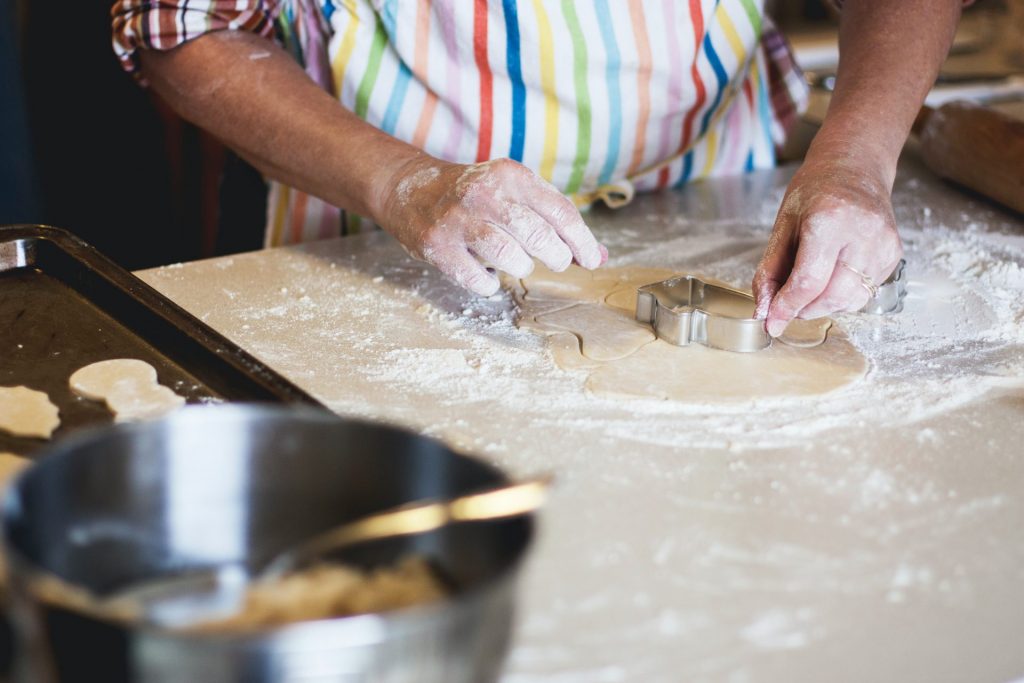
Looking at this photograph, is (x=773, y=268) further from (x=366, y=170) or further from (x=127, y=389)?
(x=127, y=389)

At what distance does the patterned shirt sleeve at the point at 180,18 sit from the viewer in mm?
1415

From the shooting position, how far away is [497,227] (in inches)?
45.6

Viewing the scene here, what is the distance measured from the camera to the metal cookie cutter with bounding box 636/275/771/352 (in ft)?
3.80

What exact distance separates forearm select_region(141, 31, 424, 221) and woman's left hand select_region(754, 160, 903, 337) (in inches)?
17.0

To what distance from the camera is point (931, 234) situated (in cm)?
150

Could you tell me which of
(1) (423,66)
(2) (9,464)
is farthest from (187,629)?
(1) (423,66)

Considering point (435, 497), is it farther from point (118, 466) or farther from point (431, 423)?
point (431, 423)

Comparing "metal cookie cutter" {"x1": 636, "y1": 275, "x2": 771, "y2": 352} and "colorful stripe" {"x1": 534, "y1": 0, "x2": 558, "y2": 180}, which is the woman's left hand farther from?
"colorful stripe" {"x1": 534, "y1": 0, "x2": 558, "y2": 180}

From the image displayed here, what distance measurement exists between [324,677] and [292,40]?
1.26m

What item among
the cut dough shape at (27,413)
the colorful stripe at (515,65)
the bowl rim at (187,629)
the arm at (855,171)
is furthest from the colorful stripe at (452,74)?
the bowl rim at (187,629)

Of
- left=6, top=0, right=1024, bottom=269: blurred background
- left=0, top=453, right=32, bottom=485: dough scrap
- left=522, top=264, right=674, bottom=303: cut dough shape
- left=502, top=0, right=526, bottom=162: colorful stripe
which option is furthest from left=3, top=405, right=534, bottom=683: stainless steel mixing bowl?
left=6, top=0, right=1024, bottom=269: blurred background

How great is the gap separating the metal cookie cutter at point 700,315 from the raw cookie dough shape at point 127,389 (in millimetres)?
500

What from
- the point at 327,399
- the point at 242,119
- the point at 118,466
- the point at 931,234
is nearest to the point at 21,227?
the point at 242,119

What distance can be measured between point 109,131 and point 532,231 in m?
1.95
